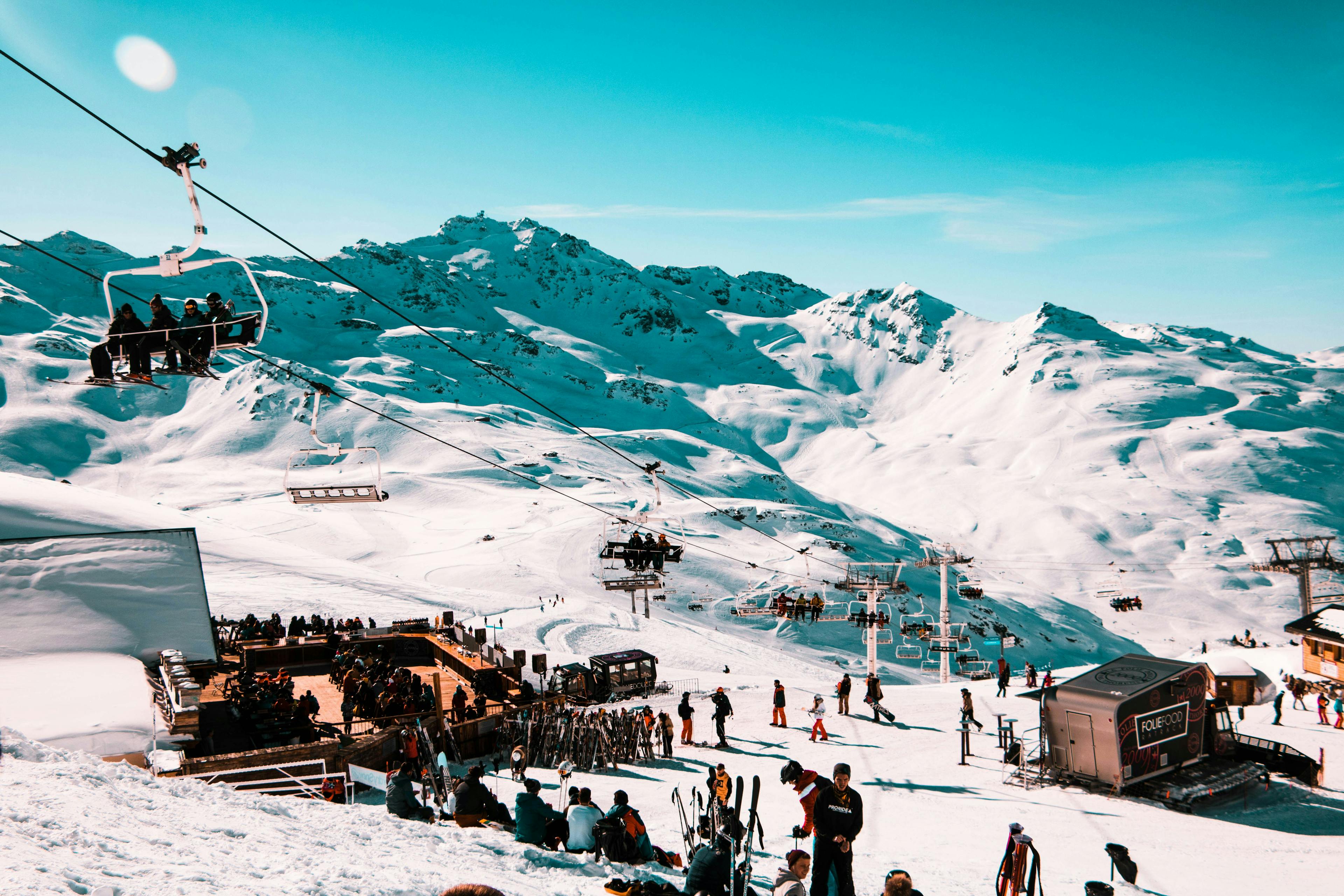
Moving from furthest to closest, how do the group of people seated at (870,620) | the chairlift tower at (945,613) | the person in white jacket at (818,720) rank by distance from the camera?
the chairlift tower at (945,613) → the group of people seated at (870,620) → the person in white jacket at (818,720)

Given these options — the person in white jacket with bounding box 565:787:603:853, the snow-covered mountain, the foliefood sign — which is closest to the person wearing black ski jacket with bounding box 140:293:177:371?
the person in white jacket with bounding box 565:787:603:853

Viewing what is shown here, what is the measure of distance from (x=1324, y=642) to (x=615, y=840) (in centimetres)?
3057

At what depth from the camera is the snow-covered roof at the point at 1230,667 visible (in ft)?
69.1

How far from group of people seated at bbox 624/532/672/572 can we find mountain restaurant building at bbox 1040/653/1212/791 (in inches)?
416

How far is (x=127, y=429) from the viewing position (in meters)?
140

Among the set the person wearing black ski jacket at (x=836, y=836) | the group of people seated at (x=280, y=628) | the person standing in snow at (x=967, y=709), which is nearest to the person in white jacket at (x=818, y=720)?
the person standing in snow at (x=967, y=709)

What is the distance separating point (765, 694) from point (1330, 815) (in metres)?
13.9

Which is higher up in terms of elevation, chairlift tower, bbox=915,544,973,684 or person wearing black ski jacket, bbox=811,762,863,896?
person wearing black ski jacket, bbox=811,762,863,896

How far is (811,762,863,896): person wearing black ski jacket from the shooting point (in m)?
7.66

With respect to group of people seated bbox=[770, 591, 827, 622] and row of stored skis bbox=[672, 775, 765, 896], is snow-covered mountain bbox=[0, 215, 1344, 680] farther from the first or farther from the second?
row of stored skis bbox=[672, 775, 765, 896]

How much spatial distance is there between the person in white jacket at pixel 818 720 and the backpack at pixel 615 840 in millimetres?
11006

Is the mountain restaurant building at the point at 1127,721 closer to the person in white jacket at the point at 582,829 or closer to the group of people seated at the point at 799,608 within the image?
the person in white jacket at the point at 582,829

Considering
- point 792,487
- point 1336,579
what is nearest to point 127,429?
point 792,487

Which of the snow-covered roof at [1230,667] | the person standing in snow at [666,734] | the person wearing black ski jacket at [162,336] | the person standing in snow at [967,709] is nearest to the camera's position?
the person wearing black ski jacket at [162,336]
